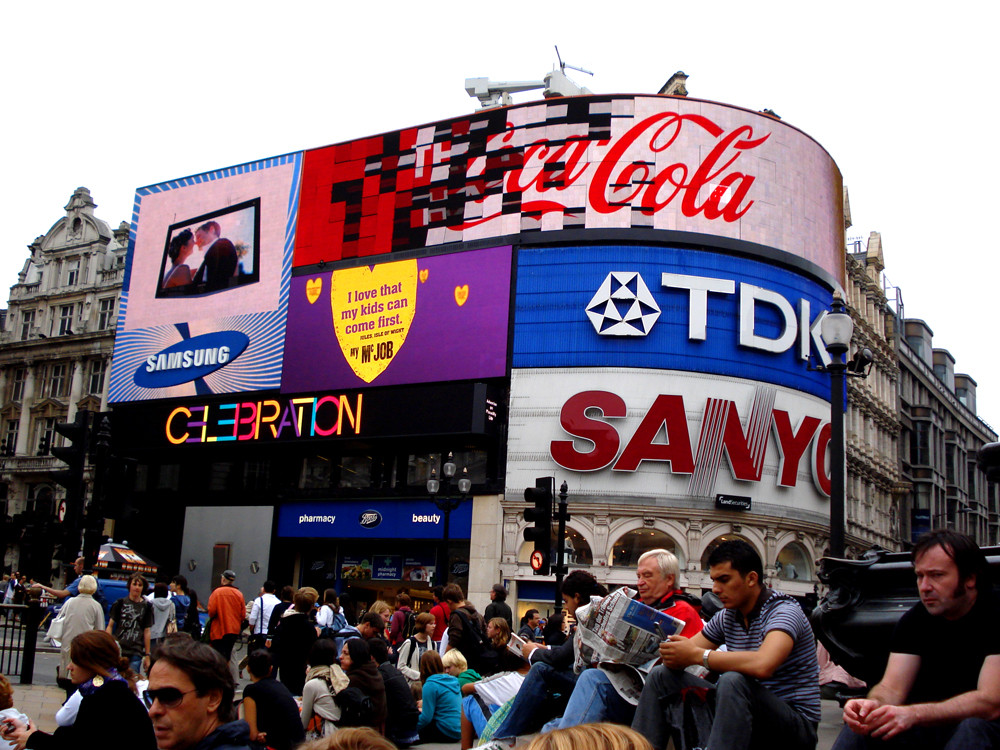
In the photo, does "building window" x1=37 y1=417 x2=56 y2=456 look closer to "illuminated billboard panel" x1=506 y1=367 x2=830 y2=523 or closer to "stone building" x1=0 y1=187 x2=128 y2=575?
"stone building" x1=0 y1=187 x2=128 y2=575

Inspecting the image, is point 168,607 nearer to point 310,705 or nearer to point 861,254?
point 310,705

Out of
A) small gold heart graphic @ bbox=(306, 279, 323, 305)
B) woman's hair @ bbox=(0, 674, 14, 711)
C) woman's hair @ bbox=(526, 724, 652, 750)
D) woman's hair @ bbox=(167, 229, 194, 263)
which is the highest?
woman's hair @ bbox=(167, 229, 194, 263)

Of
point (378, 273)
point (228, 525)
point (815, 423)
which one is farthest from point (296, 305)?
point (815, 423)

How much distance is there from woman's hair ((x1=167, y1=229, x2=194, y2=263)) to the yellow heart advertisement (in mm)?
9939

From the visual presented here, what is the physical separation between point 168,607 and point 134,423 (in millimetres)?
Answer: 34886

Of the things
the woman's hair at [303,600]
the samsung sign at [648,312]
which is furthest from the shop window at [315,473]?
the woman's hair at [303,600]

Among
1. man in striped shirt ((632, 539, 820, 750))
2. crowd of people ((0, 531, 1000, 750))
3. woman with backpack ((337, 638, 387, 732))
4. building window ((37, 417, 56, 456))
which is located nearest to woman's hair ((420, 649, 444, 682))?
woman with backpack ((337, 638, 387, 732))

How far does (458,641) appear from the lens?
12.2 meters

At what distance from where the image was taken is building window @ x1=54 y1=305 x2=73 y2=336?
57875 mm

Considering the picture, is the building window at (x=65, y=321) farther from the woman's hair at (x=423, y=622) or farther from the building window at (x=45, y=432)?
the woman's hair at (x=423, y=622)

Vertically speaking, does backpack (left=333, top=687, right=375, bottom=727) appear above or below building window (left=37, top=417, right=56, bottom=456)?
below

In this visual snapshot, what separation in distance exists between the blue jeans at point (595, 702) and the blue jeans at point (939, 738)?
72.1 inches

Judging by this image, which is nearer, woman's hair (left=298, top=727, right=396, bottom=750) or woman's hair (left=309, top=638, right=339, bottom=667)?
woman's hair (left=298, top=727, right=396, bottom=750)

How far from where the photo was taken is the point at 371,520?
4172cm
